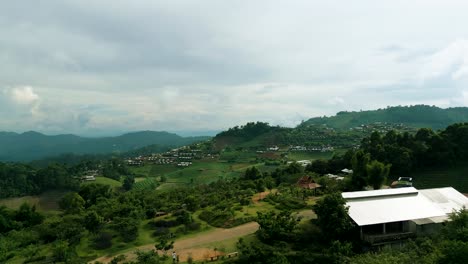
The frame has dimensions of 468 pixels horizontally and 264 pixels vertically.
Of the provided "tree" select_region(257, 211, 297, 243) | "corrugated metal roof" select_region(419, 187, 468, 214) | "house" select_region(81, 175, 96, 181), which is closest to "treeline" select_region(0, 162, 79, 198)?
"house" select_region(81, 175, 96, 181)

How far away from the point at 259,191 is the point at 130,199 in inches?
595

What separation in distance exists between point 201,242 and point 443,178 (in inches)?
1289

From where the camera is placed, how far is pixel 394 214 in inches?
1013

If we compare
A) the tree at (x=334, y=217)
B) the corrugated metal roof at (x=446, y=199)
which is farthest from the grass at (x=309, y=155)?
the tree at (x=334, y=217)

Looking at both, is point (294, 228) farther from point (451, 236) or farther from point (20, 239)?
point (20, 239)

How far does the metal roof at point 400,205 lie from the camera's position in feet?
83.1

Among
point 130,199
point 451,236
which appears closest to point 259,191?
point 130,199

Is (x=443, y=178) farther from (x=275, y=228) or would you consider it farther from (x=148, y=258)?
(x=148, y=258)

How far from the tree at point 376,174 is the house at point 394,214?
611cm

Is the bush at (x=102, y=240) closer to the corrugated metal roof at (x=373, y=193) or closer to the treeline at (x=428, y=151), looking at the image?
the corrugated metal roof at (x=373, y=193)

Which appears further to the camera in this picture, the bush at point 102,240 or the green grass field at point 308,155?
the green grass field at point 308,155

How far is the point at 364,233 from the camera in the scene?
25.6 metres

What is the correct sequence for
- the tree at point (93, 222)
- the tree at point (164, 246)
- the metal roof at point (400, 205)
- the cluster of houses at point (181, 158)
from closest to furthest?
the tree at point (164, 246), the metal roof at point (400, 205), the tree at point (93, 222), the cluster of houses at point (181, 158)

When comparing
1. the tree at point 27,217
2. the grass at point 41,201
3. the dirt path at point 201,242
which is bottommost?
the grass at point 41,201
